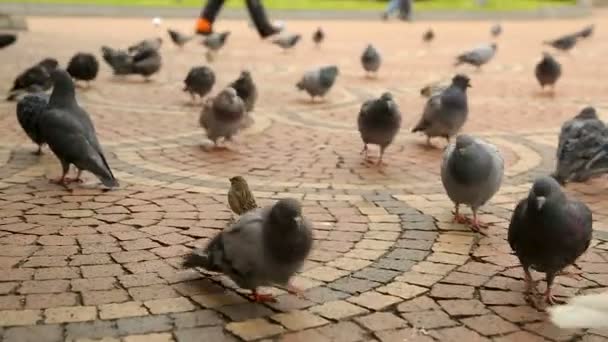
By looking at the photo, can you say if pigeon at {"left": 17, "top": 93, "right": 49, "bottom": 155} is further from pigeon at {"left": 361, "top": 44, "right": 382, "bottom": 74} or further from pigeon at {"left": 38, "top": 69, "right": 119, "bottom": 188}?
pigeon at {"left": 361, "top": 44, "right": 382, "bottom": 74}

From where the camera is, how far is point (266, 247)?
4031 millimetres

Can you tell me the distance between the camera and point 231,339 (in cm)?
384

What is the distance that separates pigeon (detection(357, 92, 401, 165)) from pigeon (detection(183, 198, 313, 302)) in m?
3.45

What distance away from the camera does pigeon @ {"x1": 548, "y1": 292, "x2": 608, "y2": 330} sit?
2920 mm

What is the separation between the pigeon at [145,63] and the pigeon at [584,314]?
10512 mm

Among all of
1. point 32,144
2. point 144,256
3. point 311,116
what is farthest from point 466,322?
point 311,116

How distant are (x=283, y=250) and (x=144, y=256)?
4.44 feet

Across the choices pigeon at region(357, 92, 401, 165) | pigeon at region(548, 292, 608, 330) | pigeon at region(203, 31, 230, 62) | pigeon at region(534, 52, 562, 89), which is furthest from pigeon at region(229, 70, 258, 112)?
pigeon at region(203, 31, 230, 62)

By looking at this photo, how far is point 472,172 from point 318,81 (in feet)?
19.9

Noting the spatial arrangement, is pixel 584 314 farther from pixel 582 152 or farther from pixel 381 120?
pixel 381 120

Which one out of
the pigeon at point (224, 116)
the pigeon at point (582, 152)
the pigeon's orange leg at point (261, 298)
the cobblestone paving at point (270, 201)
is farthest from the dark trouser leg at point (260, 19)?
the pigeon's orange leg at point (261, 298)

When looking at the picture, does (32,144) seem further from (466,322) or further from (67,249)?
(466,322)

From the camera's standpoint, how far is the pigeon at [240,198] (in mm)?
5422

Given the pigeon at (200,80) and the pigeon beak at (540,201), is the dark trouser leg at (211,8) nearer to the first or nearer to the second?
the pigeon at (200,80)
